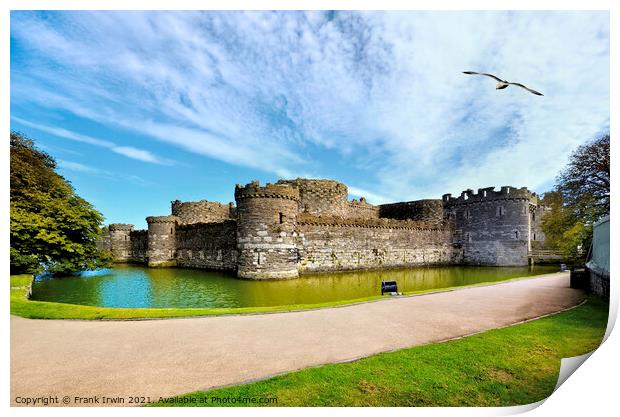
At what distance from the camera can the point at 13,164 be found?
29.1 ft

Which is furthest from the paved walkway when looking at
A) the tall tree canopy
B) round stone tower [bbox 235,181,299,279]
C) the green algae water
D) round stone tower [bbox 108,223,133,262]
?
round stone tower [bbox 108,223,133,262]

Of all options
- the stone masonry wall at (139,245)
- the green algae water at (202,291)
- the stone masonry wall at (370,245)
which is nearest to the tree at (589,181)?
the green algae water at (202,291)

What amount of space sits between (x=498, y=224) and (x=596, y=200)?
78.2ft

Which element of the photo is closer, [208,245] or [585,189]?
[585,189]

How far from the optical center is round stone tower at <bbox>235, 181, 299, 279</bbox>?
18062mm

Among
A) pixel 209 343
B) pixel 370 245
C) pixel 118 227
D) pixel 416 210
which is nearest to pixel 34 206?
pixel 209 343

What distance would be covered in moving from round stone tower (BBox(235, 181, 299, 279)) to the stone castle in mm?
56

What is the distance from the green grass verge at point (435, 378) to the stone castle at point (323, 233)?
13159mm

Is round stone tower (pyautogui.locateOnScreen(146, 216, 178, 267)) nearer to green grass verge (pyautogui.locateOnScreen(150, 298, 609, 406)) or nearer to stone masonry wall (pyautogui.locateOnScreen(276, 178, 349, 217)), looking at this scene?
stone masonry wall (pyautogui.locateOnScreen(276, 178, 349, 217))

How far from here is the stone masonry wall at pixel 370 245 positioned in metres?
21.6

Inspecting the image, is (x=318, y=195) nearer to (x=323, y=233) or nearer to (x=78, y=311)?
(x=323, y=233)

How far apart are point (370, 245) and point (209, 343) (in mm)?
19847

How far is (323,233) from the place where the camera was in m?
22.2
